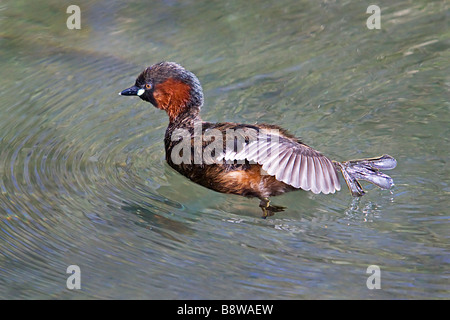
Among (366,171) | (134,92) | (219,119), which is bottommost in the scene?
(366,171)

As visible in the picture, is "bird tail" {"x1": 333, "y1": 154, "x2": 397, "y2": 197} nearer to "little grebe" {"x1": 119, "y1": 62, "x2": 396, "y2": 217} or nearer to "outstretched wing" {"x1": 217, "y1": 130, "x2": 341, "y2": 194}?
"little grebe" {"x1": 119, "y1": 62, "x2": 396, "y2": 217}

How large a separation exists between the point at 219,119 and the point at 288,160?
1.54 m

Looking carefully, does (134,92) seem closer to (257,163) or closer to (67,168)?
(67,168)

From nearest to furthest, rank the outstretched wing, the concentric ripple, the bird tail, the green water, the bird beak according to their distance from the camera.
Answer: the green water, the concentric ripple, the outstretched wing, the bird tail, the bird beak

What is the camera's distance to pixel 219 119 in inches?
272

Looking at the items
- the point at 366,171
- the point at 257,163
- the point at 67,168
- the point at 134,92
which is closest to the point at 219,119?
the point at 134,92

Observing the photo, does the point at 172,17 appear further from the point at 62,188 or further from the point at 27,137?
the point at 62,188

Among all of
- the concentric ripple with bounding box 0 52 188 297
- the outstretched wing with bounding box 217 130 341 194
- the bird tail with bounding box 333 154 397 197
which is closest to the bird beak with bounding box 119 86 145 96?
the concentric ripple with bounding box 0 52 188 297

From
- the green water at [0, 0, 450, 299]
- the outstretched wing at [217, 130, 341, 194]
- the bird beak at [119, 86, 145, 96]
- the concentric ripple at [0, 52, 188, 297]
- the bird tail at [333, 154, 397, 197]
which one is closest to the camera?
the green water at [0, 0, 450, 299]

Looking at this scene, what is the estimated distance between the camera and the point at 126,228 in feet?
17.5

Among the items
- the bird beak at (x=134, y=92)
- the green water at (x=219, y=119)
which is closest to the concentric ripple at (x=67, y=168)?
the green water at (x=219, y=119)

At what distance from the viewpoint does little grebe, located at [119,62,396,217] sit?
17.9ft

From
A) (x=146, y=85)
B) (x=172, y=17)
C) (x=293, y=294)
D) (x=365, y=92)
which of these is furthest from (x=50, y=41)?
(x=293, y=294)

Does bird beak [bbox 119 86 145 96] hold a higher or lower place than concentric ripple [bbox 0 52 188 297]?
higher
